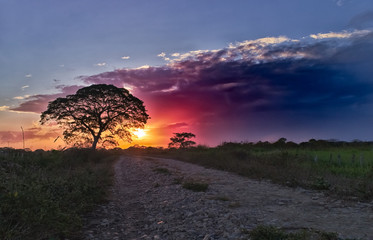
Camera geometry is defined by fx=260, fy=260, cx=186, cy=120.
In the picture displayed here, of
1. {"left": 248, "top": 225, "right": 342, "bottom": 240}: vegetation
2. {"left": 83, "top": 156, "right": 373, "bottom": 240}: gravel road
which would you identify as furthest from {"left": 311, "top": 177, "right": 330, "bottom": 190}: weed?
{"left": 248, "top": 225, "right": 342, "bottom": 240}: vegetation

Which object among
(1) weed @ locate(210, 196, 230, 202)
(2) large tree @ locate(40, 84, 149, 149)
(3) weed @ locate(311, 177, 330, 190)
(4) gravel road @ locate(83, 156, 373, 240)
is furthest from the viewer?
(2) large tree @ locate(40, 84, 149, 149)

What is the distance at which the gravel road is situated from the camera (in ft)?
17.9

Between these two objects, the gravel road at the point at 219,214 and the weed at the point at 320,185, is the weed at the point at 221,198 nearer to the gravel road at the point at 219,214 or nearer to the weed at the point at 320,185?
the gravel road at the point at 219,214

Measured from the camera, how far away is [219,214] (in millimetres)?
6594

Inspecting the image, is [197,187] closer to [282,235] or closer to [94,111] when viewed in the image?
[282,235]

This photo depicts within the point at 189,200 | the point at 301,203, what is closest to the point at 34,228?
the point at 189,200

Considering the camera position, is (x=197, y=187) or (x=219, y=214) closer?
(x=219, y=214)

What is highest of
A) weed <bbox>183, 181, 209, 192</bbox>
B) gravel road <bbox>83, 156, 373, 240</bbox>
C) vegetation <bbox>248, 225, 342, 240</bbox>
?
weed <bbox>183, 181, 209, 192</bbox>

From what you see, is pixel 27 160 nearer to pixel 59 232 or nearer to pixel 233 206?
pixel 59 232

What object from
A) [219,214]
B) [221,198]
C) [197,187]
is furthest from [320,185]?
[219,214]

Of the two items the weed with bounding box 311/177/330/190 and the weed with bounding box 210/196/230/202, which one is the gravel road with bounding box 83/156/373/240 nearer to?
the weed with bounding box 210/196/230/202

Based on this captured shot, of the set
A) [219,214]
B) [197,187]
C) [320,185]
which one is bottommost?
[219,214]

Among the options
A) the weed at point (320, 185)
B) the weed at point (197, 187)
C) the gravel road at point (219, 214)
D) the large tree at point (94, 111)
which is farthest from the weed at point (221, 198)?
the large tree at point (94, 111)

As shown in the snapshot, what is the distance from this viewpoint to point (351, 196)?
8812 millimetres
